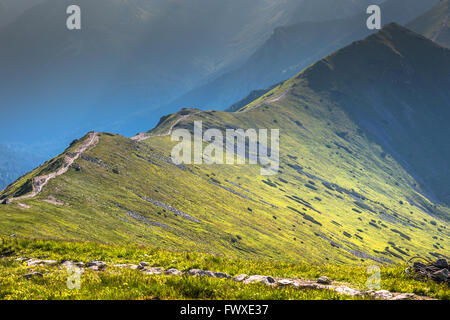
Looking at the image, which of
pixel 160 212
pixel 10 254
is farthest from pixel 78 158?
pixel 10 254

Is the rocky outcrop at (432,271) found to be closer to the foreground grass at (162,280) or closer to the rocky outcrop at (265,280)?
the rocky outcrop at (265,280)

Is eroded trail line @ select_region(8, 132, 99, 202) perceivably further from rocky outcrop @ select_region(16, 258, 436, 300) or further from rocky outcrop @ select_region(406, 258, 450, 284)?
rocky outcrop @ select_region(406, 258, 450, 284)

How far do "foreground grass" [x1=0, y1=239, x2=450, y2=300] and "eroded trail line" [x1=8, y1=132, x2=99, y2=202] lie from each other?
73.3 meters

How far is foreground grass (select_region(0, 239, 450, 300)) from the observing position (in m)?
10.8

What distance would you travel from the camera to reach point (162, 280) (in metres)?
12.2

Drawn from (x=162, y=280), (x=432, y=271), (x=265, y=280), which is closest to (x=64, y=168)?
(x=162, y=280)

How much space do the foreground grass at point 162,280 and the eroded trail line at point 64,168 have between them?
73.3 meters

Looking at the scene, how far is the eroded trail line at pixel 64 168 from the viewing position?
9125 cm

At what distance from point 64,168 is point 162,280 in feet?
389

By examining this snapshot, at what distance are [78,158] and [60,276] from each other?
126 meters

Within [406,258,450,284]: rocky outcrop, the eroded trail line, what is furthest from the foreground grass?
the eroded trail line

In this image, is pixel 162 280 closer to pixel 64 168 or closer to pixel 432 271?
pixel 432 271

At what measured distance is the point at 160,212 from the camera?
126m
